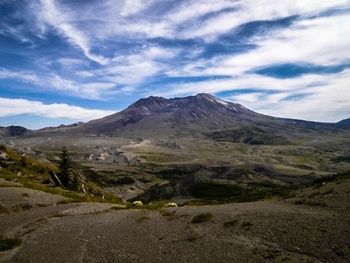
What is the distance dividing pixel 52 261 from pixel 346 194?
2253cm

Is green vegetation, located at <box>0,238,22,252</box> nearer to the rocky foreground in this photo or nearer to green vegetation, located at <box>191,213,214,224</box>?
the rocky foreground

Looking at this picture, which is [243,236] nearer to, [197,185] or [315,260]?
[315,260]

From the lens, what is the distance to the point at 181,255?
74.9 ft

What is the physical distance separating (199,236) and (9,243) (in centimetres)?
1482

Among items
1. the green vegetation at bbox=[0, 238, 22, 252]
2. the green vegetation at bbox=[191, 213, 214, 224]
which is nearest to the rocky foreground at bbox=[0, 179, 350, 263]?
the green vegetation at bbox=[191, 213, 214, 224]

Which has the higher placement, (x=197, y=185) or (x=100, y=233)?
(x=100, y=233)

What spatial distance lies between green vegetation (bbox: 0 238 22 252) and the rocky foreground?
0.22 m

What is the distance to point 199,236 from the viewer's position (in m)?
26.6

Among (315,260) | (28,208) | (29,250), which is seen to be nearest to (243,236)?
(315,260)

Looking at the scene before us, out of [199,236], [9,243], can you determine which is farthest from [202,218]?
[9,243]

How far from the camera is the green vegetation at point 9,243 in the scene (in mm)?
28753

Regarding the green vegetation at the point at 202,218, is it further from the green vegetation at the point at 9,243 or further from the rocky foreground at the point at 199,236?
the green vegetation at the point at 9,243

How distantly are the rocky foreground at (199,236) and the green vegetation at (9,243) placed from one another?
0.22 meters

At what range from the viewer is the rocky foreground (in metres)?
20.9
